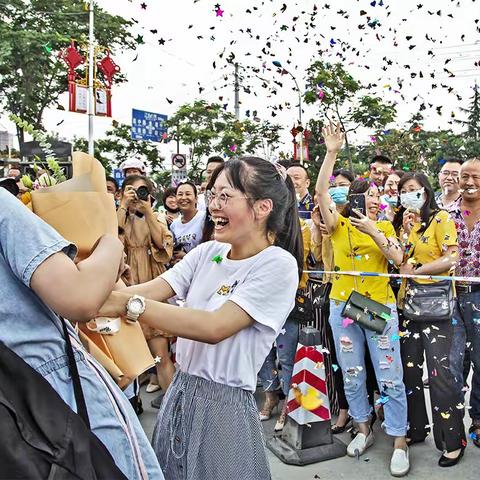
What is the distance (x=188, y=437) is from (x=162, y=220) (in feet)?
11.8

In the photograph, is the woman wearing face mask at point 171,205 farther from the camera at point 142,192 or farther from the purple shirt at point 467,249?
the purple shirt at point 467,249

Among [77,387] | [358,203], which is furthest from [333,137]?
[77,387]

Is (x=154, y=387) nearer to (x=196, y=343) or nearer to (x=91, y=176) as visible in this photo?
(x=196, y=343)

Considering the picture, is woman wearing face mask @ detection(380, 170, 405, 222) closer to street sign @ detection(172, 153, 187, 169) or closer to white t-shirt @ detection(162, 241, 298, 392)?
white t-shirt @ detection(162, 241, 298, 392)

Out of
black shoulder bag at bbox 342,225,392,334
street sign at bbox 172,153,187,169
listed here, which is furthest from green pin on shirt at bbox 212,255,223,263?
street sign at bbox 172,153,187,169

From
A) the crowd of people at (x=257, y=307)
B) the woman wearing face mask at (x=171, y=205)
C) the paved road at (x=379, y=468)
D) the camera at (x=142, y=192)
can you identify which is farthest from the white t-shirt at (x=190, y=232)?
the paved road at (x=379, y=468)

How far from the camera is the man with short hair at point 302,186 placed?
491 centimetres

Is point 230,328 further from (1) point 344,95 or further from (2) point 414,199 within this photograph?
(1) point 344,95

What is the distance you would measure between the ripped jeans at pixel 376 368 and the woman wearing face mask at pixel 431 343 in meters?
0.15

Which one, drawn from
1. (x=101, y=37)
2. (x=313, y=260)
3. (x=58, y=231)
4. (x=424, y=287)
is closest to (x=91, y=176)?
(x=58, y=231)

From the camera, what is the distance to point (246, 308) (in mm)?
1735

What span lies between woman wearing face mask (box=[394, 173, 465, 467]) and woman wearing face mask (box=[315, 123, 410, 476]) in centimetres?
14

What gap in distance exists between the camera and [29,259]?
1155mm

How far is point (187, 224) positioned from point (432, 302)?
259 centimetres
